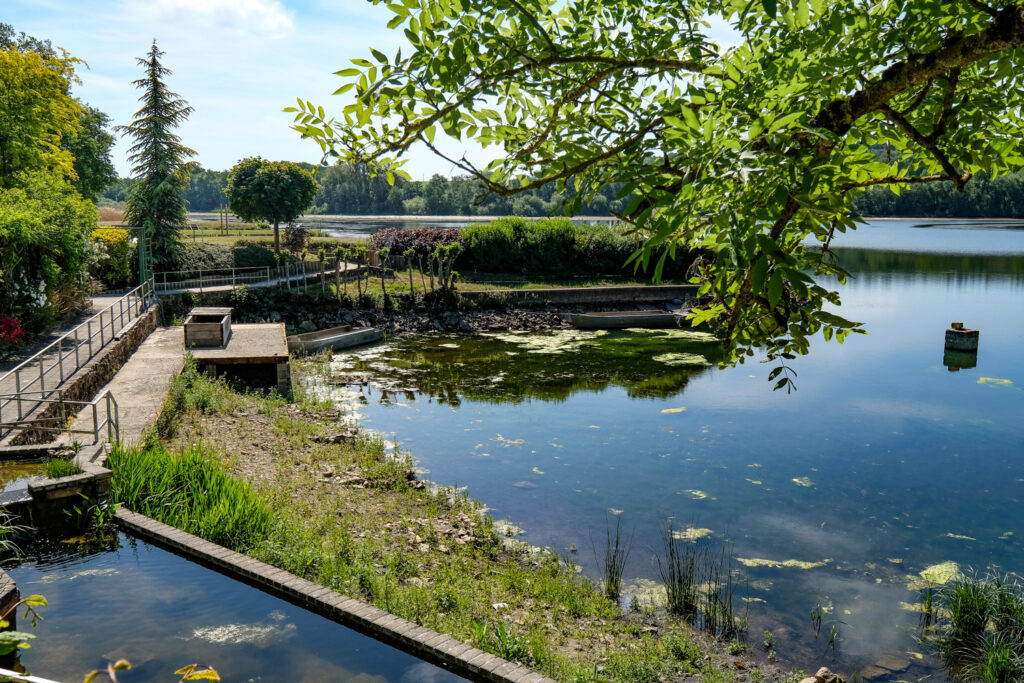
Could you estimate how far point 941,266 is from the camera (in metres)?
51.2

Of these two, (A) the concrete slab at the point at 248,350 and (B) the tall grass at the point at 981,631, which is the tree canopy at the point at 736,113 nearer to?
(B) the tall grass at the point at 981,631

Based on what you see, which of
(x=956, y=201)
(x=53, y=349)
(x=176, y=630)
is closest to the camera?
(x=176, y=630)

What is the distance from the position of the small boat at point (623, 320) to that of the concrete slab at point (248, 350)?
42.1ft

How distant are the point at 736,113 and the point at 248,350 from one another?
16715 mm

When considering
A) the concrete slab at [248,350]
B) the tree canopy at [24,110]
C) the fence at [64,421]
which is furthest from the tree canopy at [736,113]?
the tree canopy at [24,110]

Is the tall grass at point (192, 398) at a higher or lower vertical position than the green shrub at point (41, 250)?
lower

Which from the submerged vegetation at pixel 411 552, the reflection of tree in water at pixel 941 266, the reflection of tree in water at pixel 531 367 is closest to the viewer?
the submerged vegetation at pixel 411 552

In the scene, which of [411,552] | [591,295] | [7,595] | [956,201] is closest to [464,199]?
[956,201]

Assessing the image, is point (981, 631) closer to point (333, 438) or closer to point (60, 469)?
point (60, 469)

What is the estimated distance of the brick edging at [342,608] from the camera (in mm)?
5660

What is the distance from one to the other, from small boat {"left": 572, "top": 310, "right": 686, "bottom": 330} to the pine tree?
51.8 feet

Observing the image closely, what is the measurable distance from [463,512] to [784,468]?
5.81m

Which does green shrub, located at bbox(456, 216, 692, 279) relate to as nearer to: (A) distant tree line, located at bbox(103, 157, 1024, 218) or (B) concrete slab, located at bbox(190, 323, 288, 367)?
(B) concrete slab, located at bbox(190, 323, 288, 367)

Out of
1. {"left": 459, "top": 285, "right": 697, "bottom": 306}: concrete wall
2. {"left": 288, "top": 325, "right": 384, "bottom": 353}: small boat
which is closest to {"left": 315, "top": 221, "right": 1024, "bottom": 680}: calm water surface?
{"left": 288, "top": 325, "right": 384, "bottom": 353}: small boat
